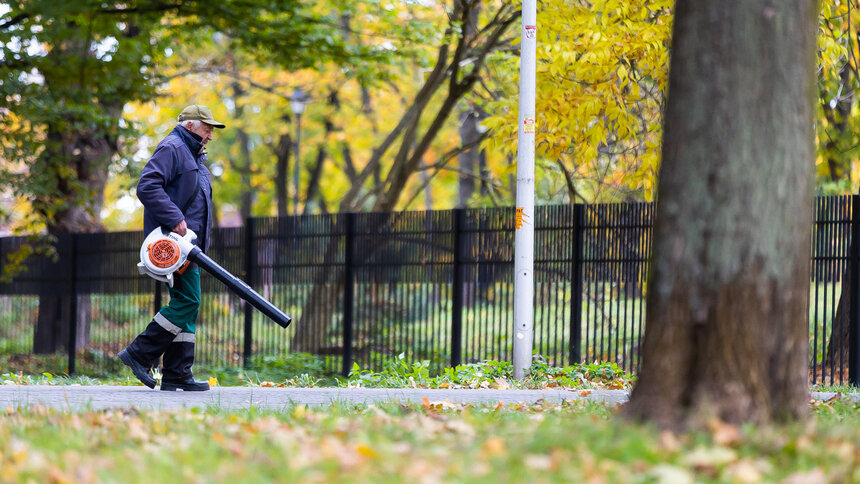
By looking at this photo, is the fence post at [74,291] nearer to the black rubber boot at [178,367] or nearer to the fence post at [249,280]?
the fence post at [249,280]

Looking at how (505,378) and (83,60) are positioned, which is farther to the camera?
(83,60)

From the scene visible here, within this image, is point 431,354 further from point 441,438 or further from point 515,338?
point 441,438

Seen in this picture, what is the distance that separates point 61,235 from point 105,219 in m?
27.1

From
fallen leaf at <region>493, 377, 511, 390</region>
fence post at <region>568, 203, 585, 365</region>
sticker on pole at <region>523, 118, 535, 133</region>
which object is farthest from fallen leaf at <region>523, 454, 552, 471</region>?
fence post at <region>568, 203, 585, 365</region>

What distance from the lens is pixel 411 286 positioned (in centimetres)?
1156

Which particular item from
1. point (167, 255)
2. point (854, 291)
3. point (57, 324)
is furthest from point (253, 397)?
point (57, 324)

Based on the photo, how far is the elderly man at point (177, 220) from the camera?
695 centimetres

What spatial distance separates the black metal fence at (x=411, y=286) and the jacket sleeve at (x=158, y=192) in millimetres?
4472

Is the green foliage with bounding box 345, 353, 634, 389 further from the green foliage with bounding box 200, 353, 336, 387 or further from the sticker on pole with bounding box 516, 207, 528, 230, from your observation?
the green foliage with bounding box 200, 353, 336, 387

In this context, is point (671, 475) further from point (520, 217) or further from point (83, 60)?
point (83, 60)

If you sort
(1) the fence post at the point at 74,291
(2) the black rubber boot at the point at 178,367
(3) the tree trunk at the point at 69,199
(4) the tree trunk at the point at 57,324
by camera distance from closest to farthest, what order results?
(2) the black rubber boot at the point at 178,367
(1) the fence post at the point at 74,291
(4) the tree trunk at the point at 57,324
(3) the tree trunk at the point at 69,199

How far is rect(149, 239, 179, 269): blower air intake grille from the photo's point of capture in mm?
6832

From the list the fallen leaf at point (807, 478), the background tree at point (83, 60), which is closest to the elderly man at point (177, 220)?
the fallen leaf at point (807, 478)

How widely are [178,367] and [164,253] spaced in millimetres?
940
